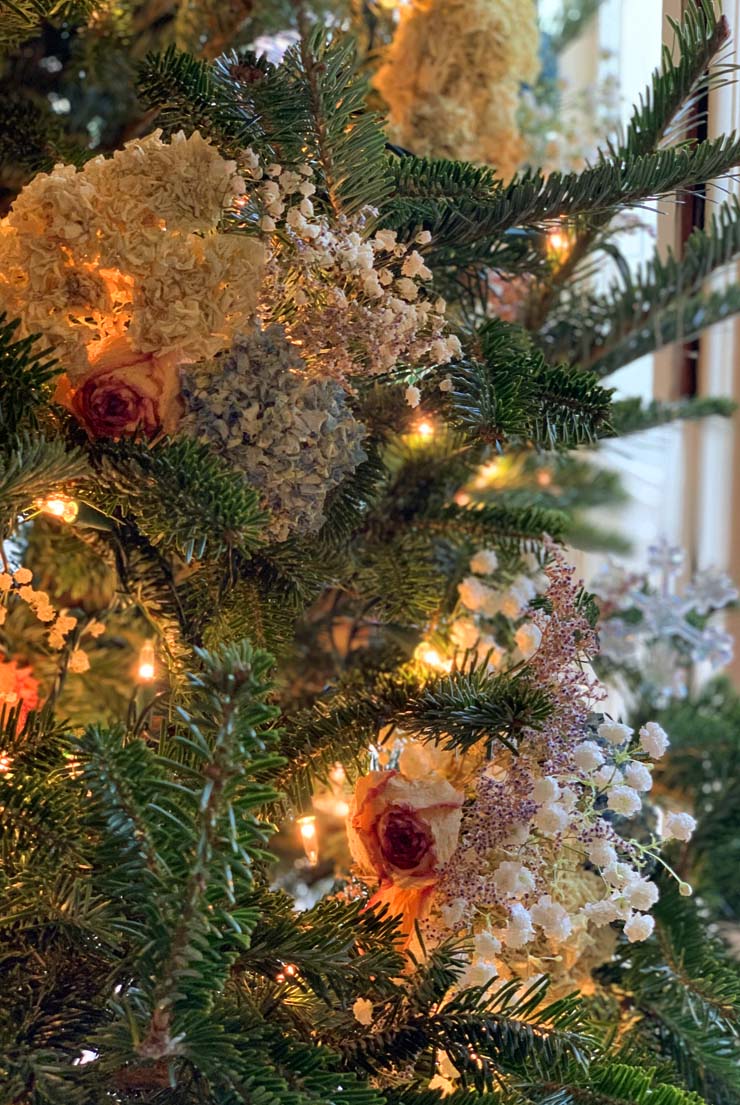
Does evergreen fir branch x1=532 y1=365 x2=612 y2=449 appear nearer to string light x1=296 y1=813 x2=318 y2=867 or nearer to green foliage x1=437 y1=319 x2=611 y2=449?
green foliage x1=437 y1=319 x2=611 y2=449

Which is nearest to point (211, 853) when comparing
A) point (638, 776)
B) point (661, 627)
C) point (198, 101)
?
A: point (638, 776)

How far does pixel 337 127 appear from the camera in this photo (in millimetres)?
461

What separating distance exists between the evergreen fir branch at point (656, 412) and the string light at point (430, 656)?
0.65 feet

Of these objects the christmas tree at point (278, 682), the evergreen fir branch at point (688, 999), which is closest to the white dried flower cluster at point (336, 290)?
the christmas tree at point (278, 682)

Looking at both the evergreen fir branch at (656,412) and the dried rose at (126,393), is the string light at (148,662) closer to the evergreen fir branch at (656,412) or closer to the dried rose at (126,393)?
the dried rose at (126,393)

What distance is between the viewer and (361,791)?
1.66 ft

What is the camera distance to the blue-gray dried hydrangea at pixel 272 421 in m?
0.45

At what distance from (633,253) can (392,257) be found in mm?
489

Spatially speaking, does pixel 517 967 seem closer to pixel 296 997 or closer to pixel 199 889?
pixel 296 997

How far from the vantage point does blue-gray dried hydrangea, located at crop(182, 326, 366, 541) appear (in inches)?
17.9

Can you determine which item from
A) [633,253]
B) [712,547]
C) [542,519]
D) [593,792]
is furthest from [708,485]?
[593,792]

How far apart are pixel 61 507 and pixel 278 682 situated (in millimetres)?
127

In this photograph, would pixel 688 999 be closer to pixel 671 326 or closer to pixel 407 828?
pixel 407 828

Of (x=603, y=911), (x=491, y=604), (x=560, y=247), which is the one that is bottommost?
(x=603, y=911)
